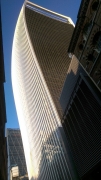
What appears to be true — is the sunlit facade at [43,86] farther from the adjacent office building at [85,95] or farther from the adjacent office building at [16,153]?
the adjacent office building at [16,153]

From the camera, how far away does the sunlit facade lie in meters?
52.1

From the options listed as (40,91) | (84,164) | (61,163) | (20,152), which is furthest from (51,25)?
(84,164)

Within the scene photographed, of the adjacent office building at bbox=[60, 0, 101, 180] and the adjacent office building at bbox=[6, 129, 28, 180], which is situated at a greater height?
the adjacent office building at bbox=[60, 0, 101, 180]

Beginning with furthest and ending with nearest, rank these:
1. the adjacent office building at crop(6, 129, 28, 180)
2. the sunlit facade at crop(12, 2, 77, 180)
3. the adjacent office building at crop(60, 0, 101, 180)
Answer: the adjacent office building at crop(6, 129, 28, 180), the sunlit facade at crop(12, 2, 77, 180), the adjacent office building at crop(60, 0, 101, 180)

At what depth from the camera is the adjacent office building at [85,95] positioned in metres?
23.1

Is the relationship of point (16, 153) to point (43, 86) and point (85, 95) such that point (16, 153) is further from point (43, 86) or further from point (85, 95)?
point (85, 95)

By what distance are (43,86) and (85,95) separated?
35924mm

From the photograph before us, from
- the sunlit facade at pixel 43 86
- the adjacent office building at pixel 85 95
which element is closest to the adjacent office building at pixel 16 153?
the sunlit facade at pixel 43 86

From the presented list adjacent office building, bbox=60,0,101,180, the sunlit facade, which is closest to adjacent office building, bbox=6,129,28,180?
the sunlit facade

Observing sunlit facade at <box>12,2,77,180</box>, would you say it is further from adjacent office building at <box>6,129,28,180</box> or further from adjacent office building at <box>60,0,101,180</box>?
adjacent office building at <box>6,129,28,180</box>

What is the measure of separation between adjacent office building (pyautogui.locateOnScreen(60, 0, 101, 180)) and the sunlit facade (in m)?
9.58

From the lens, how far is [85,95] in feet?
115

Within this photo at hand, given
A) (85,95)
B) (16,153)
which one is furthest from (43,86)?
(16,153)

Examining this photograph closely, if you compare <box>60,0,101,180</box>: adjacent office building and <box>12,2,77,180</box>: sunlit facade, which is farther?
<box>12,2,77,180</box>: sunlit facade
